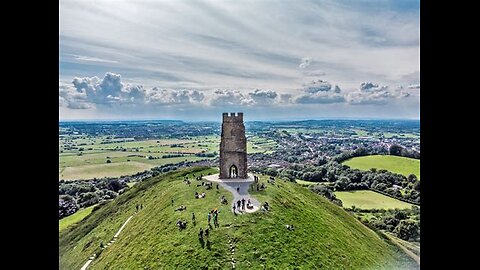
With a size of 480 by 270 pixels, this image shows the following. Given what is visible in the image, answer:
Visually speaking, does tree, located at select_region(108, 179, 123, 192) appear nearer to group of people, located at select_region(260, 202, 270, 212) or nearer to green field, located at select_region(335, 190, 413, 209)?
group of people, located at select_region(260, 202, 270, 212)

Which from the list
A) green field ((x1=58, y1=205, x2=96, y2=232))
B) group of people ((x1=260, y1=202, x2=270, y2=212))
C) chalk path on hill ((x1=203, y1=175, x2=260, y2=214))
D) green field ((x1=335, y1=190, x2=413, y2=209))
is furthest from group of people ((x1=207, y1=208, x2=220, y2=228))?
green field ((x1=335, y1=190, x2=413, y2=209))

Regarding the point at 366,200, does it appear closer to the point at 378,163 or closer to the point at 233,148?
the point at 378,163

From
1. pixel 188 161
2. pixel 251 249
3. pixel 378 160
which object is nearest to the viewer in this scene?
pixel 251 249

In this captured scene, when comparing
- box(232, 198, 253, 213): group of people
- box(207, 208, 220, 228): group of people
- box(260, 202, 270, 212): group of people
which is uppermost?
box(232, 198, 253, 213): group of people

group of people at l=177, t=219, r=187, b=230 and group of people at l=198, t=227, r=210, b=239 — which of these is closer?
group of people at l=198, t=227, r=210, b=239
